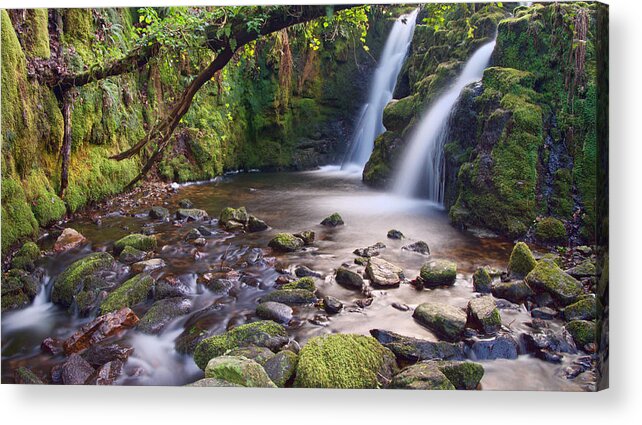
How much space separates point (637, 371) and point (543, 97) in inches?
68.4

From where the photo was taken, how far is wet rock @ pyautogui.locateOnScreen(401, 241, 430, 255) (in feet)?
10.5

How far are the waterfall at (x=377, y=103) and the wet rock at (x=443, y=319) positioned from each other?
3.73 ft

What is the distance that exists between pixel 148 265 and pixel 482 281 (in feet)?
7.29

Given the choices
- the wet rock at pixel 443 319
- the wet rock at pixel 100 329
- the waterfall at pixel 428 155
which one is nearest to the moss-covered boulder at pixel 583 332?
the wet rock at pixel 443 319

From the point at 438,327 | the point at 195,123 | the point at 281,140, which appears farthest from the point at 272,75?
the point at 438,327

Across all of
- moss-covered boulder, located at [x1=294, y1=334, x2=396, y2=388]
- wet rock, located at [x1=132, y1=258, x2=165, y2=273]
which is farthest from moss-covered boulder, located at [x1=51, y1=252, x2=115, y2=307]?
moss-covered boulder, located at [x1=294, y1=334, x2=396, y2=388]

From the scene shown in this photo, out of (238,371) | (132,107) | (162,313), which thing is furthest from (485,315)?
(132,107)

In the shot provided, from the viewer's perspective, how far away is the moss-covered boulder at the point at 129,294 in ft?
10.6

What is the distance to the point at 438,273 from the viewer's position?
3170mm

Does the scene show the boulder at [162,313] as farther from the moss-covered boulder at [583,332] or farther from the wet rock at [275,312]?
the moss-covered boulder at [583,332]

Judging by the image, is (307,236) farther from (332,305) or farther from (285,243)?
(332,305)

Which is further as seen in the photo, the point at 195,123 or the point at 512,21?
the point at 195,123

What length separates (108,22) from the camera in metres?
3.71

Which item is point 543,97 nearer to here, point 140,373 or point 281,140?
point 281,140
